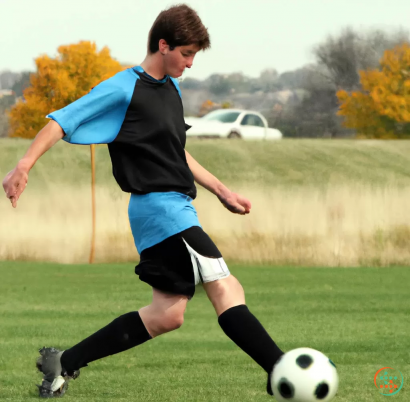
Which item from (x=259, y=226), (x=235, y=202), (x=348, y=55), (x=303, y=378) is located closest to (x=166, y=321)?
(x=235, y=202)

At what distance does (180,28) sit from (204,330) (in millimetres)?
4275

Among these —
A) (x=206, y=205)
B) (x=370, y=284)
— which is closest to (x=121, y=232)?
(x=206, y=205)

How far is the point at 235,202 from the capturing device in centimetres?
446

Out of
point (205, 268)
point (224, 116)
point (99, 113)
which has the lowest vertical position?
point (224, 116)

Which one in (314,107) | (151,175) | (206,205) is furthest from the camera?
(314,107)

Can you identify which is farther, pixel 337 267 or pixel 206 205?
pixel 206 205

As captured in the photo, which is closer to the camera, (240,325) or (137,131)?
(240,325)

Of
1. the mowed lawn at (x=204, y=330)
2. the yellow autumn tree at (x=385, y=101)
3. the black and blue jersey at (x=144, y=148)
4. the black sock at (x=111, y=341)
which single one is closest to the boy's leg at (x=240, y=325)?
the black and blue jersey at (x=144, y=148)

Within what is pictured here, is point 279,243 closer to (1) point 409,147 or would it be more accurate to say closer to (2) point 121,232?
(2) point 121,232

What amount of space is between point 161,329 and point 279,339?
3053 mm

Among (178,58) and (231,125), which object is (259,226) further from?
(231,125)

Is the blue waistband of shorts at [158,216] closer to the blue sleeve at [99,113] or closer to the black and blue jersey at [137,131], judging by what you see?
the black and blue jersey at [137,131]

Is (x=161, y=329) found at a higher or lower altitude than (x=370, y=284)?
higher

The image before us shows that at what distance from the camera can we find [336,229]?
16969 millimetres
